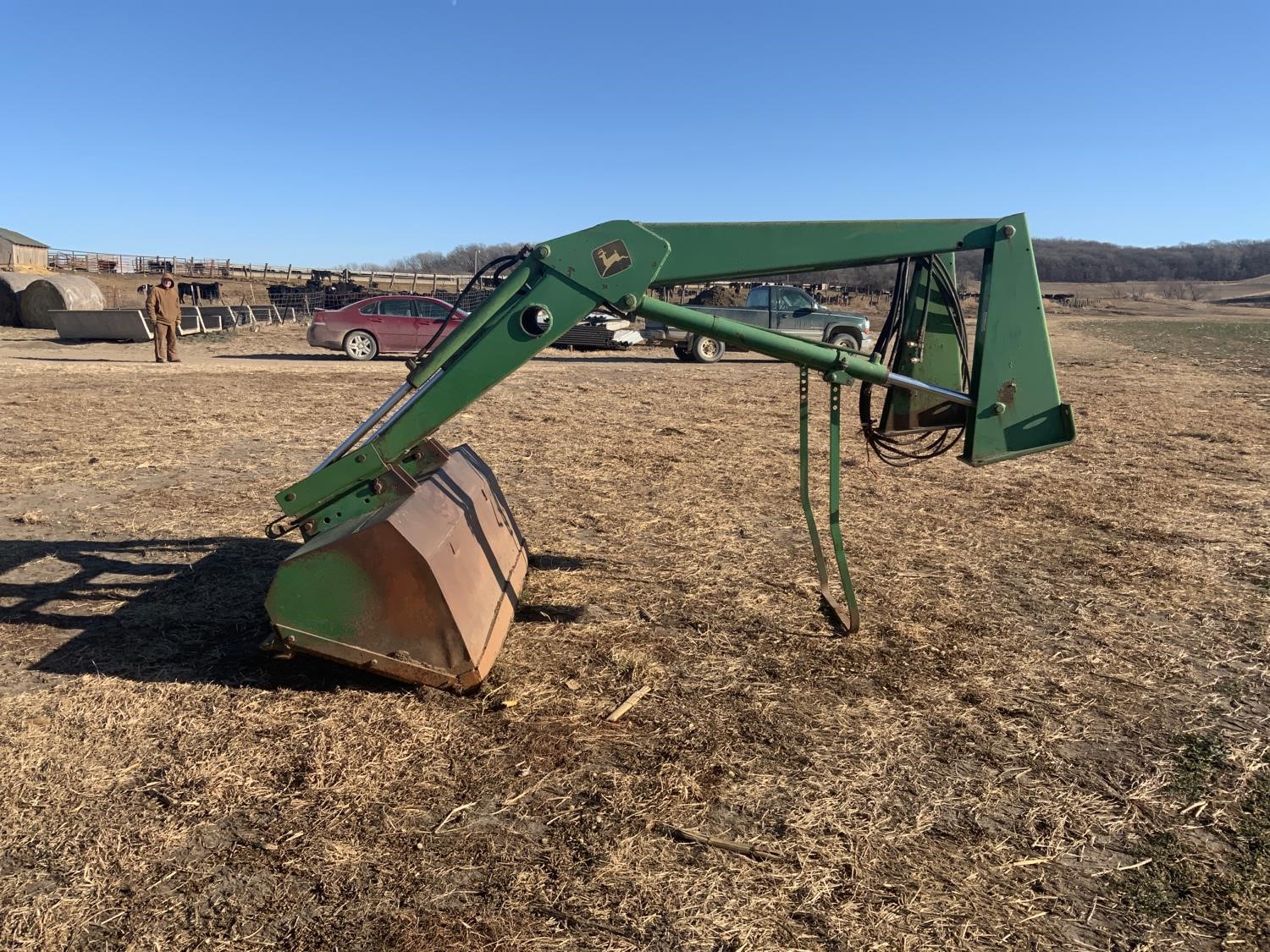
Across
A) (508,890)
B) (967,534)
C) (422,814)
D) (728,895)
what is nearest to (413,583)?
(422,814)

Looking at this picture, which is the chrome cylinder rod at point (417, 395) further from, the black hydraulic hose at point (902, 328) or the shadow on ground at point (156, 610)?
the black hydraulic hose at point (902, 328)

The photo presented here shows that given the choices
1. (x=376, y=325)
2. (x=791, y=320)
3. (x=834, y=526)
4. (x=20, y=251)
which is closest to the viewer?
(x=834, y=526)

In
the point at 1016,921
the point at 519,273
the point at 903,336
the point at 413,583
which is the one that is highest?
the point at 519,273

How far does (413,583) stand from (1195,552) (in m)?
5.40

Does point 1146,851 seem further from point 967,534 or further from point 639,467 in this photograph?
point 639,467

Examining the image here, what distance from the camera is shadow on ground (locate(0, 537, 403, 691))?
4.31m

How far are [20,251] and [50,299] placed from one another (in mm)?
41332

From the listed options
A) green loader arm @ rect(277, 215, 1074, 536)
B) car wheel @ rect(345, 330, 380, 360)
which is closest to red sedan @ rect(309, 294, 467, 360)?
car wheel @ rect(345, 330, 380, 360)

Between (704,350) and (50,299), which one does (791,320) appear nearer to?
(704,350)

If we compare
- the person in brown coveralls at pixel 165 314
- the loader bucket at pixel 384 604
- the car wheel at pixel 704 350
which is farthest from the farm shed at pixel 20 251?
the loader bucket at pixel 384 604

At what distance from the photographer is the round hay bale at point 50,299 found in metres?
26.9

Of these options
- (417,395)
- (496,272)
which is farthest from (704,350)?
(417,395)

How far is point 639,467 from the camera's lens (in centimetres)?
886

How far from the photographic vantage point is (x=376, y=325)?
21.0m
